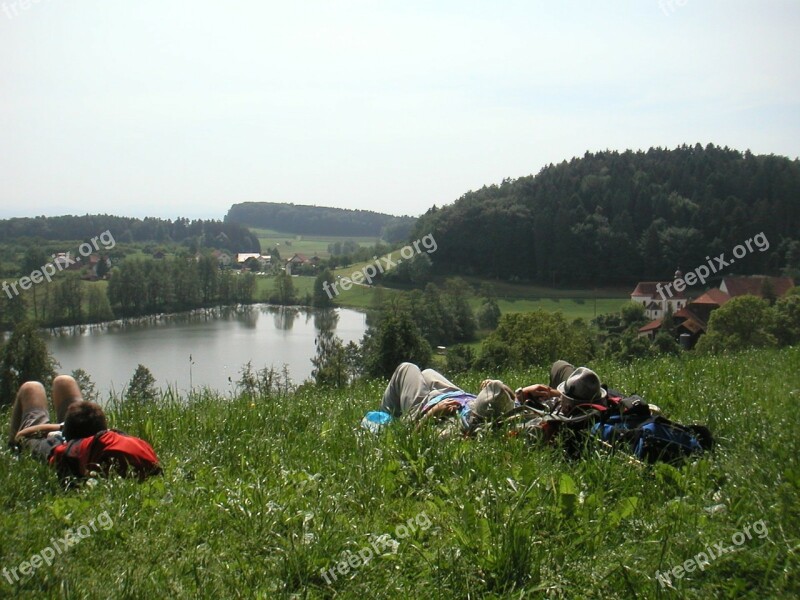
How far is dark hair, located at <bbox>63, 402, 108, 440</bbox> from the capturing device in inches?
198

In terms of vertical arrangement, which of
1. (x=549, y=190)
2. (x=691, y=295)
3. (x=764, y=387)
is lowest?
(x=691, y=295)

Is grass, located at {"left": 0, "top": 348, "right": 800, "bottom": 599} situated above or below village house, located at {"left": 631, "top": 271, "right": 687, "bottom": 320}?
above

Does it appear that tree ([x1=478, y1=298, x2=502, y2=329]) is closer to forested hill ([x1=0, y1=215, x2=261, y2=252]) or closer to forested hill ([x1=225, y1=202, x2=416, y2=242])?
forested hill ([x1=0, y1=215, x2=261, y2=252])

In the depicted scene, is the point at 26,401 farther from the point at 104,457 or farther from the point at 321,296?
the point at 321,296

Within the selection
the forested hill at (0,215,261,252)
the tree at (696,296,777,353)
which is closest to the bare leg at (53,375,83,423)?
the tree at (696,296,777,353)

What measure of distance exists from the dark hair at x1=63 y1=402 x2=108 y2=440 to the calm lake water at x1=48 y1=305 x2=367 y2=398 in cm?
1625

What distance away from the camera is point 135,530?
3.57m

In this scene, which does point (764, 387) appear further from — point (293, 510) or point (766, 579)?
point (293, 510)

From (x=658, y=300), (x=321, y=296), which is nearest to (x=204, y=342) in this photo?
(x=321, y=296)

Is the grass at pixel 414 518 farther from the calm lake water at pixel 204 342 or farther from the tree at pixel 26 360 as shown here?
the calm lake water at pixel 204 342

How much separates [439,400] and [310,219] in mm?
161766

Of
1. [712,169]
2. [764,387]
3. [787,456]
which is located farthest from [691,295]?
[787,456]

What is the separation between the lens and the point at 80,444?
477cm

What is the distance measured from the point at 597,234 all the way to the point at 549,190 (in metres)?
14.1
